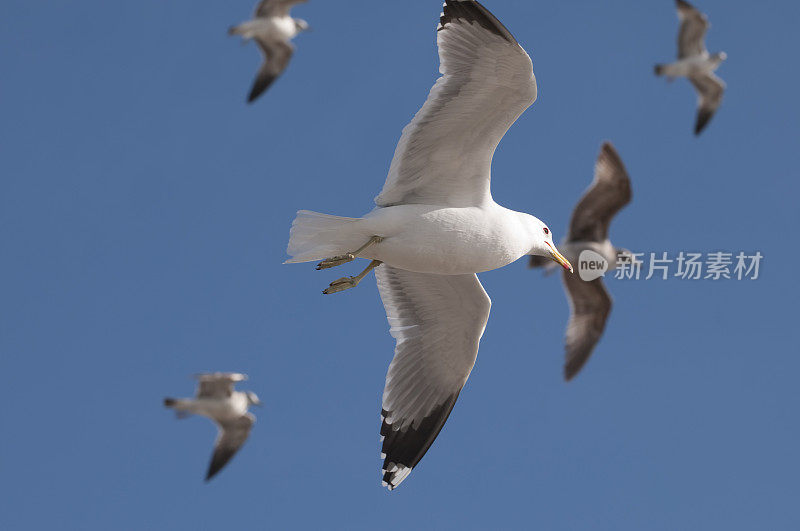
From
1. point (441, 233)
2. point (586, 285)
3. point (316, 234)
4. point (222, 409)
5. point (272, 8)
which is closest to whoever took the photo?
point (316, 234)

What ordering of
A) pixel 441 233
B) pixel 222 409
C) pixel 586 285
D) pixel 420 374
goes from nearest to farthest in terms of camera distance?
1. pixel 441 233
2. pixel 420 374
3. pixel 586 285
4. pixel 222 409

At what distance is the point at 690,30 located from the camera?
1608 cm

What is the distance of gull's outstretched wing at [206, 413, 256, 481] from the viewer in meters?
13.3

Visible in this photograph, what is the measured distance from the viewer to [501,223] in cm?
580

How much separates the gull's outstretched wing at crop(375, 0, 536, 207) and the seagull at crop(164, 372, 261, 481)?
290 inches

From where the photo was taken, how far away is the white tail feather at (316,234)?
5523mm

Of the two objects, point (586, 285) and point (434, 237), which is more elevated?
point (586, 285)

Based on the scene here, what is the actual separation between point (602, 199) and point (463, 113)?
6318 mm

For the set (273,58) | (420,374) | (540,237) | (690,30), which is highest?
(690,30)

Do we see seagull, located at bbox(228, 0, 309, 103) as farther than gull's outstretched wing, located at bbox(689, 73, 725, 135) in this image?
No

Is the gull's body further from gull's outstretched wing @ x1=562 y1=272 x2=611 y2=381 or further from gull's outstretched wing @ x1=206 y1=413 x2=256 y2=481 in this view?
gull's outstretched wing @ x1=206 y1=413 x2=256 y2=481

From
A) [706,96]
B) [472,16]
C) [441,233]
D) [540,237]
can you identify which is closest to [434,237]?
[441,233]

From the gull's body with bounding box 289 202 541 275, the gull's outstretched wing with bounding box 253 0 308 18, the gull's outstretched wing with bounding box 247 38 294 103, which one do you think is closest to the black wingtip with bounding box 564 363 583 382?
the gull's body with bounding box 289 202 541 275

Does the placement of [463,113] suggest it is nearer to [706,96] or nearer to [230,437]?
[230,437]
